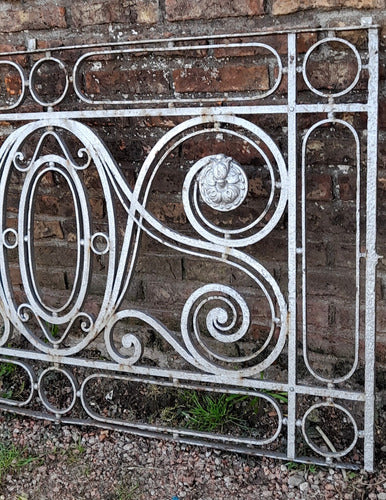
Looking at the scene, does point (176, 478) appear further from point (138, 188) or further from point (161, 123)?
point (161, 123)

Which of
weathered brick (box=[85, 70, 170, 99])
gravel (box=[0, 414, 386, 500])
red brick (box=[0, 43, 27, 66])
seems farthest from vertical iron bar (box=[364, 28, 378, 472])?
red brick (box=[0, 43, 27, 66])

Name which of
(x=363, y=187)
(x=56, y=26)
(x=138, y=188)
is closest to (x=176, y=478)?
(x=138, y=188)

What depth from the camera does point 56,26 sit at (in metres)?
2.01

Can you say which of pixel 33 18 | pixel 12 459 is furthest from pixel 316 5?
pixel 12 459

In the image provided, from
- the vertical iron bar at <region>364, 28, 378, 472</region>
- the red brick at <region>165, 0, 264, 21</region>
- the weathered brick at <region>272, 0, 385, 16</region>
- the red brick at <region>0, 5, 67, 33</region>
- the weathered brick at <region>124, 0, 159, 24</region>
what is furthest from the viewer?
the red brick at <region>0, 5, 67, 33</region>

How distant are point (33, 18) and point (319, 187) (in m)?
1.00

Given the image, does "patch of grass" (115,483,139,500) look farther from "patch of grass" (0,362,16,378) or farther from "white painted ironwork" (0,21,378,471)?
"patch of grass" (0,362,16,378)

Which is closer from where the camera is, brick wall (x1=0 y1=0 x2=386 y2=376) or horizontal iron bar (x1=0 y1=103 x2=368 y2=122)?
horizontal iron bar (x1=0 y1=103 x2=368 y2=122)

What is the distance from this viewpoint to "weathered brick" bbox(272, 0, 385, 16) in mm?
1688

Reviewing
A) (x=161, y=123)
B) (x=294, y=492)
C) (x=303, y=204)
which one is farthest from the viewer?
(x=161, y=123)

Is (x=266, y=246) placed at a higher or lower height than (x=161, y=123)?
lower

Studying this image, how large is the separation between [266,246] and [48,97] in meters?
0.82

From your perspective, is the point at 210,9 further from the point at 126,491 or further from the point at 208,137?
the point at 126,491

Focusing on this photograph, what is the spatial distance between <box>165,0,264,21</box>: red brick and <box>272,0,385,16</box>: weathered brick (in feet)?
0.15
